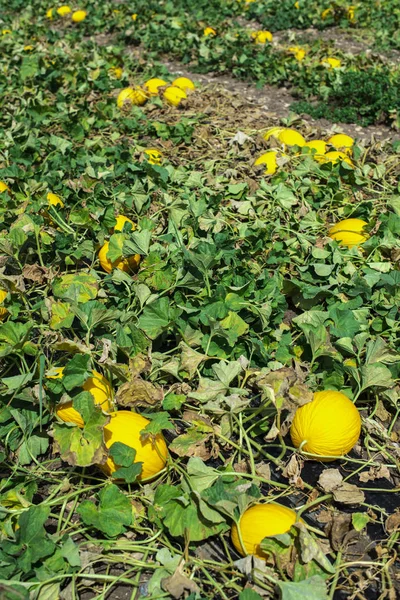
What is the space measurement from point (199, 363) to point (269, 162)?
246 cm

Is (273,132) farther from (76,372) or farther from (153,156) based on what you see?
(76,372)

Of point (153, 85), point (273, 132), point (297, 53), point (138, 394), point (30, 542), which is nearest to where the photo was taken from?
point (30, 542)

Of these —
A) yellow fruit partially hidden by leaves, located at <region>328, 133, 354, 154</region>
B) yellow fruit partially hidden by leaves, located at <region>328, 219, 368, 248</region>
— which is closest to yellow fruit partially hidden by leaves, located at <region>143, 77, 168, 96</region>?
yellow fruit partially hidden by leaves, located at <region>328, 133, 354, 154</region>

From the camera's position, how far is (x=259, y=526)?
7.47ft

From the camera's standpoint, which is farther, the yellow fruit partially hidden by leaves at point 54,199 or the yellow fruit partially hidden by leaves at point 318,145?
the yellow fruit partially hidden by leaves at point 318,145

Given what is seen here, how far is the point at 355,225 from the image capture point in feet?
13.2

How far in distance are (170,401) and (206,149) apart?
316cm

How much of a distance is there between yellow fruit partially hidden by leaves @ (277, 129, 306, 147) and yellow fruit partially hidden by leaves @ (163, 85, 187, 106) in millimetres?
1438

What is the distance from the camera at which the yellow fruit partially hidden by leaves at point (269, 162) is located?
191 inches

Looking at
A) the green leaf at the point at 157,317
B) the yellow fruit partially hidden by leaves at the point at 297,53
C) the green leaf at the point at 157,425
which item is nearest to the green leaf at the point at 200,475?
the green leaf at the point at 157,425

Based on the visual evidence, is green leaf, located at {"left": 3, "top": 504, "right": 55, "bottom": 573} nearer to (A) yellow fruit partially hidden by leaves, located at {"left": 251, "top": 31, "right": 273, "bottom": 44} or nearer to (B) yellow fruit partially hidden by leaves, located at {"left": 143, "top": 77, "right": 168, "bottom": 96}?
(B) yellow fruit partially hidden by leaves, located at {"left": 143, "top": 77, "right": 168, "bottom": 96}

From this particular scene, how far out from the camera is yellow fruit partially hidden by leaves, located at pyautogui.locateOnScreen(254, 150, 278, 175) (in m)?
4.85

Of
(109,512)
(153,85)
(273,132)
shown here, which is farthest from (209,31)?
(109,512)

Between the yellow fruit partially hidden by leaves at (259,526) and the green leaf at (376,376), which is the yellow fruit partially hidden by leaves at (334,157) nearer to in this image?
the green leaf at (376,376)
